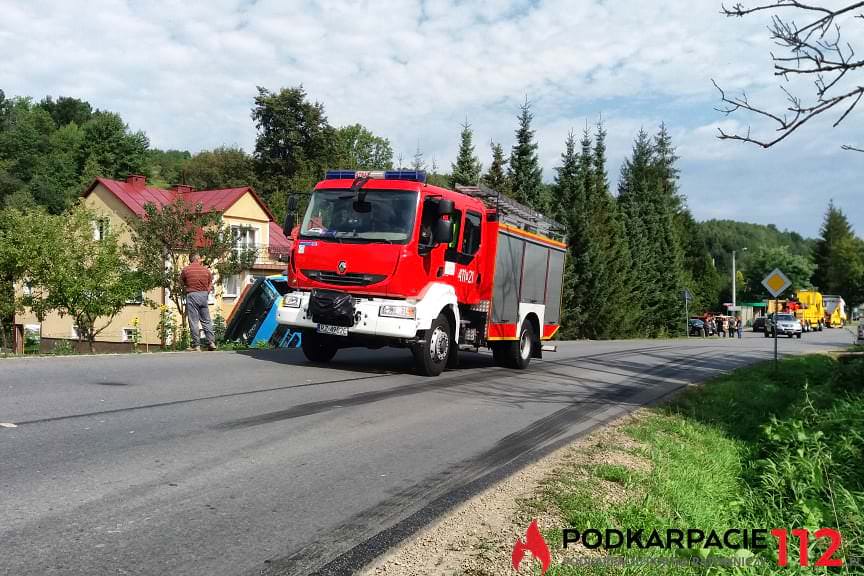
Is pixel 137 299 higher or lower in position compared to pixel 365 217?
lower

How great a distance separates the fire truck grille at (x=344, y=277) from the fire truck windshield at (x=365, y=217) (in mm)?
538

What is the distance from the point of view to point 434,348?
1166cm

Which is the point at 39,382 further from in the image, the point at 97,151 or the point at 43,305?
the point at 97,151

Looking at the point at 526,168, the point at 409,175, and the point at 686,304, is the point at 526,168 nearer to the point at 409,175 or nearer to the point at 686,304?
the point at 686,304

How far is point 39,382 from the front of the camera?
27.4ft

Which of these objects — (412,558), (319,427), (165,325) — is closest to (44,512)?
(412,558)

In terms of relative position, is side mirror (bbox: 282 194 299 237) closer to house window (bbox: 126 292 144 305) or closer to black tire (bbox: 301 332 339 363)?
black tire (bbox: 301 332 339 363)

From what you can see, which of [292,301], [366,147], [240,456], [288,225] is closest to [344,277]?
[292,301]

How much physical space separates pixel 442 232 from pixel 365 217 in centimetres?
126

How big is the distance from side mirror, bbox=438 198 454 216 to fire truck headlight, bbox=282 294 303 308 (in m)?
2.62

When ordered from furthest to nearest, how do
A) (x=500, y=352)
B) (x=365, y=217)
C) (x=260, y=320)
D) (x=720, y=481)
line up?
1. (x=260, y=320)
2. (x=500, y=352)
3. (x=365, y=217)
4. (x=720, y=481)

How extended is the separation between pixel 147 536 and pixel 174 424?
285 centimetres

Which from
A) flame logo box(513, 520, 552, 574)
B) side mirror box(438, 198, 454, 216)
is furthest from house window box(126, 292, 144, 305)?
flame logo box(513, 520, 552, 574)

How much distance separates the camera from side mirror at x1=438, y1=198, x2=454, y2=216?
11.0 metres
